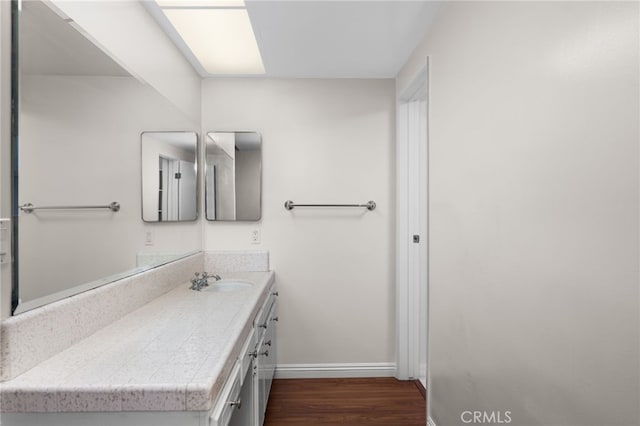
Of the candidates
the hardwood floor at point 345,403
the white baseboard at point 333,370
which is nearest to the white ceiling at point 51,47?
the hardwood floor at point 345,403

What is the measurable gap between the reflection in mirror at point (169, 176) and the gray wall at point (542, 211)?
157cm

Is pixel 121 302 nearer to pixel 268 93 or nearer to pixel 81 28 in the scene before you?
pixel 81 28

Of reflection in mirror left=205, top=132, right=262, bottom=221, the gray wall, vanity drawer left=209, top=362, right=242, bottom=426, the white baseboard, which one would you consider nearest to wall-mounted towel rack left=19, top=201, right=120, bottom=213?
vanity drawer left=209, top=362, right=242, bottom=426

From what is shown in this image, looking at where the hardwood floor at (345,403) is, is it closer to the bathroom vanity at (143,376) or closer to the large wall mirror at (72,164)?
the bathroom vanity at (143,376)

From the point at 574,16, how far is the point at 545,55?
0.11m

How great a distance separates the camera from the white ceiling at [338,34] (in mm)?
1604

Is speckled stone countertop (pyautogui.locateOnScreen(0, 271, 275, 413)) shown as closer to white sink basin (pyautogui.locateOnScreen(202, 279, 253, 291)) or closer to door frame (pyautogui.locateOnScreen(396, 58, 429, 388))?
white sink basin (pyautogui.locateOnScreen(202, 279, 253, 291))

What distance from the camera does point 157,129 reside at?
1728 millimetres

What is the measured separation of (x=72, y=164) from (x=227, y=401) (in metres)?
0.97

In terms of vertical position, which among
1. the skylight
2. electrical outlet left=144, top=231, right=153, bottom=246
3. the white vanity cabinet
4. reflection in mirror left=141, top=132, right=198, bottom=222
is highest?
the skylight

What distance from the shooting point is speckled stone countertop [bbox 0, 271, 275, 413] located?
2.66ft

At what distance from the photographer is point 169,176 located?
1.92 m

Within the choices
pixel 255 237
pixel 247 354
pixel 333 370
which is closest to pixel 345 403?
pixel 333 370

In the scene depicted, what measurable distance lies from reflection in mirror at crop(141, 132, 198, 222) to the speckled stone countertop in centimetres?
67
